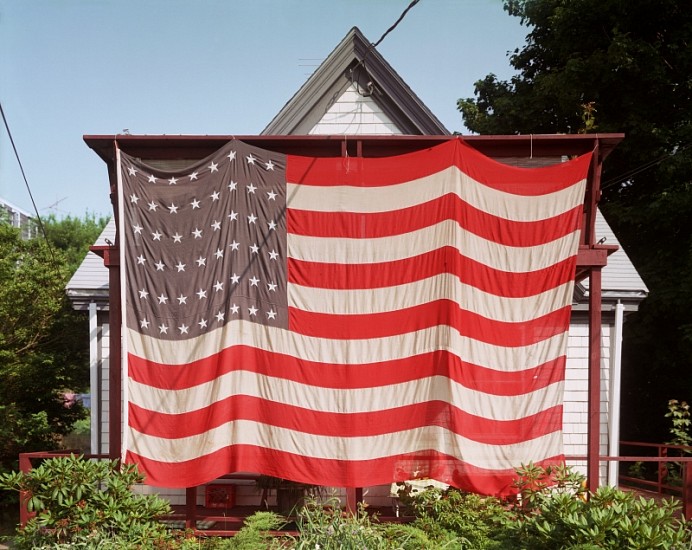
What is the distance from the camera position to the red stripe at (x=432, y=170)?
685 cm

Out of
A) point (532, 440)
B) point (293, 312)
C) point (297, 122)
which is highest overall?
point (297, 122)

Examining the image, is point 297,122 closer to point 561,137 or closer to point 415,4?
point 415,4

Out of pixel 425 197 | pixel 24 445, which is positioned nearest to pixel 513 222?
pixel 425 197

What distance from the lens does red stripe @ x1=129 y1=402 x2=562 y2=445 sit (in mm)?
6617

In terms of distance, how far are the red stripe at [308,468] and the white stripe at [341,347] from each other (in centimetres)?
117

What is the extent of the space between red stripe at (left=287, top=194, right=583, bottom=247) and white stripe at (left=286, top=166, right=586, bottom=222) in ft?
0.21

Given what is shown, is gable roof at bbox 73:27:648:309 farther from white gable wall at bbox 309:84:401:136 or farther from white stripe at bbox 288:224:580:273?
white stripe at bbox 288:224:580:273

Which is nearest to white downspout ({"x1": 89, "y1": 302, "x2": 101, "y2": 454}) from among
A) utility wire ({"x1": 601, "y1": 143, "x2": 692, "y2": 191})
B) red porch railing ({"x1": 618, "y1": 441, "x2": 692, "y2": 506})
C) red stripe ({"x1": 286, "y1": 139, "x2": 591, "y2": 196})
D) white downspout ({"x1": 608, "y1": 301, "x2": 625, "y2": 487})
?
red stripe ({"x1": 286, "y1": 139, "x2": 591, "y2": 196})

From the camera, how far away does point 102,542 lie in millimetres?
5703

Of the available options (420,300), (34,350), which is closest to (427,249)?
(420,300)

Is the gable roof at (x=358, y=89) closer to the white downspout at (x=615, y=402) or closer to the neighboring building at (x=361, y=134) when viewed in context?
the neighboring building at (x=361, y=134)

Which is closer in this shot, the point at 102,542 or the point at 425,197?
the point at 102,542

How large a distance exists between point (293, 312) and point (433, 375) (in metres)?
1.85

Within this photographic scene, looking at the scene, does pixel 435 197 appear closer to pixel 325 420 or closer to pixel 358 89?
pixel 325 420
